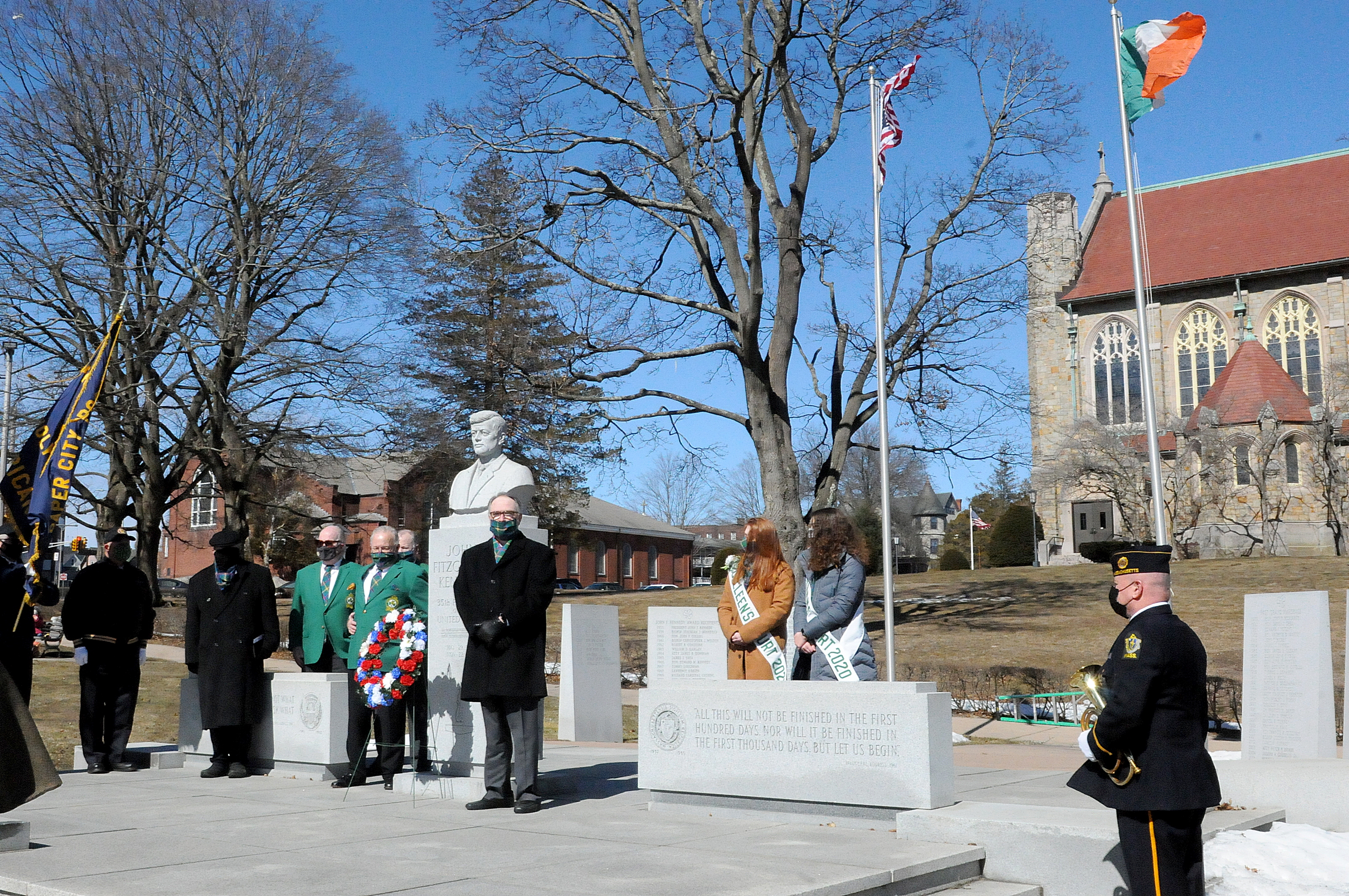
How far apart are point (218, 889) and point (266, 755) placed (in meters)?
5.13

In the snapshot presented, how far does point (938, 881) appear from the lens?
6117 mm

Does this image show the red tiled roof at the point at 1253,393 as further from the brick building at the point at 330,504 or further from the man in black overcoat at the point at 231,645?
the man in black overcoat at the point at 231,645

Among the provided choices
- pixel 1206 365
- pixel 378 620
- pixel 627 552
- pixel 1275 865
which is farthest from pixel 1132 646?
pixel 627 552

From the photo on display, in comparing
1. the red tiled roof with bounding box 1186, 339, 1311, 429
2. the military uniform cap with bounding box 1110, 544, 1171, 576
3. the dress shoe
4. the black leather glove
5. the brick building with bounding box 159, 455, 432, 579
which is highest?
the red tiled roof with bounding box 1186, 339, 1311, 429

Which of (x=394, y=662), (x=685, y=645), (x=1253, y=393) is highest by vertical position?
(x=1253, y=393)

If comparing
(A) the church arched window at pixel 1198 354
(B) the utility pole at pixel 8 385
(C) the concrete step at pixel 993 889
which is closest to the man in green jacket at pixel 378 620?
(C) the concrete step at pixel 993 889

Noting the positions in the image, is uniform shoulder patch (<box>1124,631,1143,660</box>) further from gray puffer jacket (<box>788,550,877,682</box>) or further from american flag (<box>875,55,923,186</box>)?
american flag (<box>875,55,923,186</box>)

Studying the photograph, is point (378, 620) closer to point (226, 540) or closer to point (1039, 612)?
point (226, 540)

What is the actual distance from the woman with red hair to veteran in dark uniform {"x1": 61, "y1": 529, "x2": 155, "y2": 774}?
17.8 ft

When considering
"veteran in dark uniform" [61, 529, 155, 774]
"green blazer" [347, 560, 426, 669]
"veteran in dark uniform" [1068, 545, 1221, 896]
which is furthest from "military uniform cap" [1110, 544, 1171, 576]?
"veteran in dark uniform" [61, 529, 155, 774]

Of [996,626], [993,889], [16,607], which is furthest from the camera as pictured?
[996,626]

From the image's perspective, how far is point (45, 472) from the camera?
8523mm

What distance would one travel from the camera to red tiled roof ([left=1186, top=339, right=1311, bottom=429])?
139 ft

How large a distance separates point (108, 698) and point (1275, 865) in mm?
9281
